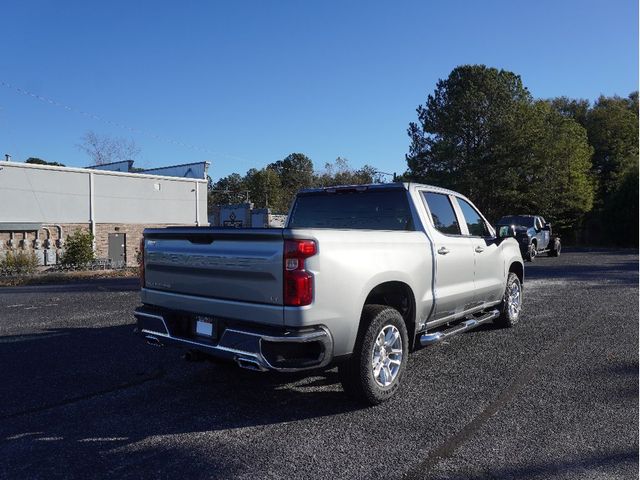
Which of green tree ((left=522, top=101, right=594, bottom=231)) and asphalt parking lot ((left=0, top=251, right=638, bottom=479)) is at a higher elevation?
green tree ((left=522, top=101, right=594, bottom=231))

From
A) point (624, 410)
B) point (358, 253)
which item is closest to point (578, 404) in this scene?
point (624, 410)

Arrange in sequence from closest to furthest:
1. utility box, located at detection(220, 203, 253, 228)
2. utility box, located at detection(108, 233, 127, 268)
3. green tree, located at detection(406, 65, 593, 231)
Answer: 1. utility box, located at detection(108, 233, 127, 268)
2. green tree, located at detection(406, 65, 593, 231)
3. utility box, located at detection(220, 203, 253, 228)

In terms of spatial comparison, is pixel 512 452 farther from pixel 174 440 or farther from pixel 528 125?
pixel 528 125

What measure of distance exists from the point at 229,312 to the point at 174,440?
100cm

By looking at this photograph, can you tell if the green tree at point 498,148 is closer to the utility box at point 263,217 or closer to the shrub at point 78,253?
the utility box at point 263,217

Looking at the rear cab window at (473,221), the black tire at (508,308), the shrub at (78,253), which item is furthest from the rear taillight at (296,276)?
the shrub at (78,253)

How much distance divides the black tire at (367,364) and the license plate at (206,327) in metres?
1.07

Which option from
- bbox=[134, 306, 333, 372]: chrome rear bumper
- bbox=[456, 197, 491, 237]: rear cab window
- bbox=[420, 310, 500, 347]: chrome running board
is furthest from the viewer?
bbox=[456, 197, 491, 237]: rear cab window

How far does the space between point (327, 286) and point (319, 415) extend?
112 centimetres

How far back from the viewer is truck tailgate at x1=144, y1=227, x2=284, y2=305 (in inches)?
155

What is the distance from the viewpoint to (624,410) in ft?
14.5

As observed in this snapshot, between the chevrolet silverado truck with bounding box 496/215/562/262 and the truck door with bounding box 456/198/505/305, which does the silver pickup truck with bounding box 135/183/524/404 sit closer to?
the truck door with bounding box 456/198/505/305

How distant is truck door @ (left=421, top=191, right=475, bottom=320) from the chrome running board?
164 mm

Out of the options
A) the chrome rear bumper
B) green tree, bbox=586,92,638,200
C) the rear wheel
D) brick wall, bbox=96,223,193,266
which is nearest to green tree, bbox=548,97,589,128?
green tree, bbox=586,92,638,200
